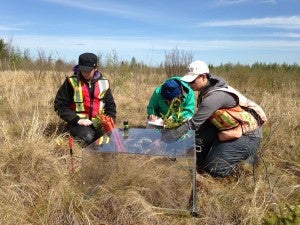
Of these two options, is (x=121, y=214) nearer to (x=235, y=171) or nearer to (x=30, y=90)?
(x=235, y=171)

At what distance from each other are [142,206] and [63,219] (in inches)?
25.3

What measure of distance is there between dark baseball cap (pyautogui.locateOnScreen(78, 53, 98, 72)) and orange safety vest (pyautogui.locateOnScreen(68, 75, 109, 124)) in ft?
1.05

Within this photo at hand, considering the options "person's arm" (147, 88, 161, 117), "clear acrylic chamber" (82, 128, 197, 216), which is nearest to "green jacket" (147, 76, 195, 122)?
"person's arm" (147, 88, 161, 117)

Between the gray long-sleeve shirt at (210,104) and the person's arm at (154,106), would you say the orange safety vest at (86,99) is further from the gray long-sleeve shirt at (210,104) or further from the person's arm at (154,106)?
the gray long-sleeve shirt at (210,104)

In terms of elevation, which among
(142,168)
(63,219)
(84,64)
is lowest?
(63,219)

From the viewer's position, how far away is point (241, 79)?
442 inches

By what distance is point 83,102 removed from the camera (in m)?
4.83

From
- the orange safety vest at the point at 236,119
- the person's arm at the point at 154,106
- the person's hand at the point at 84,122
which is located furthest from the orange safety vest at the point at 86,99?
the orange safety vest at the point at 236,119

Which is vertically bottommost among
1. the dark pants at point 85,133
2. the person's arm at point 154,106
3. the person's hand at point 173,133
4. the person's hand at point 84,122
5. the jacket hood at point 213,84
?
the dark pants at point 85,133

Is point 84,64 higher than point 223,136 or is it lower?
higher

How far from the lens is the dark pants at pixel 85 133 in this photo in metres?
4.61

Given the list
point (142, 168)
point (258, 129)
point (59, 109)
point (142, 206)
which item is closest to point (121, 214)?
point (142, 206)

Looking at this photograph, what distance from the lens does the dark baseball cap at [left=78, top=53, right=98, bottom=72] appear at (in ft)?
14.7

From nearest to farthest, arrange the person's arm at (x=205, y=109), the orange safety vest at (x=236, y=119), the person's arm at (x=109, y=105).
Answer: the person's arm at (x=205, y=109) → the orange safety vest at (x=236, y=119) → the person's arm at (x=109, y=105)
